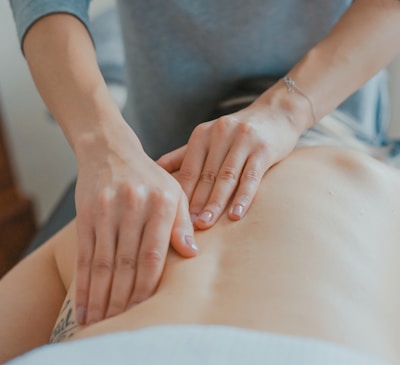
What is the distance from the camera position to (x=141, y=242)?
782 millimetres

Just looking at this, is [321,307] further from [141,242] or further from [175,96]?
[175,96]

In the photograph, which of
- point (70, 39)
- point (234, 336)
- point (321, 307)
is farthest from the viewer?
point (70, 39)

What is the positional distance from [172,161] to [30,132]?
163 cm

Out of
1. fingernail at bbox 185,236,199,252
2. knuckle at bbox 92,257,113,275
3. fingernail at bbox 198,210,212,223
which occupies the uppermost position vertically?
fingernail at bbox 185,236,199,252

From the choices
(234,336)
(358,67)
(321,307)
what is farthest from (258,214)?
(358,67)

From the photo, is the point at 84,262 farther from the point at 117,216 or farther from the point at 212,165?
the point at 212,165

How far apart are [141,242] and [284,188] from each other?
7.9 inches

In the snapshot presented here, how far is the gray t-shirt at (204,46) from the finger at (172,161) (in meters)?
0.34

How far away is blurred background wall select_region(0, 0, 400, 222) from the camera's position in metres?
2.26

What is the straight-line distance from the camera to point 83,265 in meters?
0.80

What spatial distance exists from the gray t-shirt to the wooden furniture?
91 centimetres

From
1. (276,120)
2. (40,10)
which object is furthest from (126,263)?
(40,10)

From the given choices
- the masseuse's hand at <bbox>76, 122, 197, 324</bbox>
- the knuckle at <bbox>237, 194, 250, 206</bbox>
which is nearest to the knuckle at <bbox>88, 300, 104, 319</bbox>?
the masseuse's hand at <bbox>76, 122, 197, 324</bbox>

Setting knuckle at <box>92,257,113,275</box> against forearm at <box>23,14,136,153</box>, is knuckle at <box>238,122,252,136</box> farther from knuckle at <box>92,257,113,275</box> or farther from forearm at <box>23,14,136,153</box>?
knuckle at <box>92,257,113,275</box>
